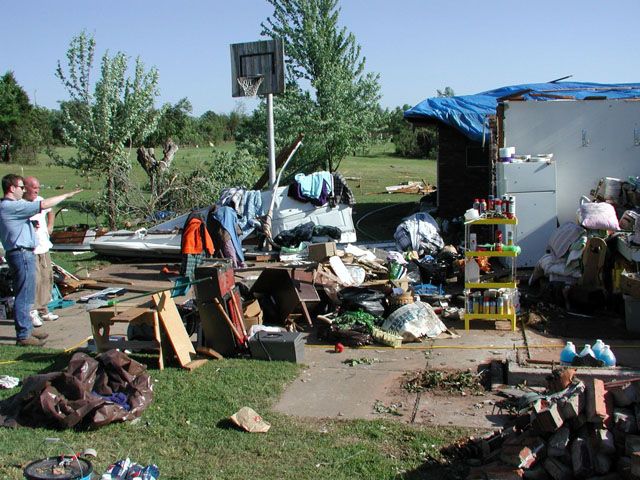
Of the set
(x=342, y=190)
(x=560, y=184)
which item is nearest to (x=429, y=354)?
(x=560, y=184)

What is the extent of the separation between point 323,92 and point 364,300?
17.0m

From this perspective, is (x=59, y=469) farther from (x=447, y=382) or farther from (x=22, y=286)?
(x=22, y=286)

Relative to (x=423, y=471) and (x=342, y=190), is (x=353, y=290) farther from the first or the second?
(x=342, y=190)

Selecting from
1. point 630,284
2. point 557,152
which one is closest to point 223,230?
point 557,152

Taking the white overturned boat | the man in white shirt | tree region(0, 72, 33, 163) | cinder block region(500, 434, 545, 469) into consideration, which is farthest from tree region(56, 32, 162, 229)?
tree region(0, 72, 33, 163)

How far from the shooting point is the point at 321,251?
36.3ft

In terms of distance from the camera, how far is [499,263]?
39.5ft

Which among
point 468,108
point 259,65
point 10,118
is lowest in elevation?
point 468,108

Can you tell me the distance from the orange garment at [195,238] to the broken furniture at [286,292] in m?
2.79

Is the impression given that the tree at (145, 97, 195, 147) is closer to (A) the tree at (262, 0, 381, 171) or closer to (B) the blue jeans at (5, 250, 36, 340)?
(A) the tree at (262, 0, 381, 171)

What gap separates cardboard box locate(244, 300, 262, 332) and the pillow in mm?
4983

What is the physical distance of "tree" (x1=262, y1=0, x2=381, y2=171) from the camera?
23.7 metres

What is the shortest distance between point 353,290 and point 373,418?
330 centimetres

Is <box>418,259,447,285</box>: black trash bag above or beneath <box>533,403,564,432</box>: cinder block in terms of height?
beneath
